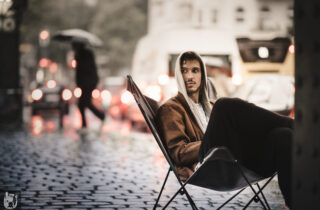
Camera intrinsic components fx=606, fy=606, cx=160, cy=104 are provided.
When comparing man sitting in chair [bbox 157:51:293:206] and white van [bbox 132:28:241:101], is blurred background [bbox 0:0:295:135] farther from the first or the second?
man sitting in chair [bbox 157:51:293:206]

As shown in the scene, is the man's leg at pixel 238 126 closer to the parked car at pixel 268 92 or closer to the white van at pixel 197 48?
the parked car at pixel 268 92

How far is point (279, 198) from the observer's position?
6.04 meters

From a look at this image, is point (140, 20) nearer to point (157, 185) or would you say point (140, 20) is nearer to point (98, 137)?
point (98, 137)

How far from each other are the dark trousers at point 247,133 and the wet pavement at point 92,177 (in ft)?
5.59

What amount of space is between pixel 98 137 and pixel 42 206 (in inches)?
320

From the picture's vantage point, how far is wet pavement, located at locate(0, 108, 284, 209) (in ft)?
18.6

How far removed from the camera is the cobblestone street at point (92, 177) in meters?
5.68

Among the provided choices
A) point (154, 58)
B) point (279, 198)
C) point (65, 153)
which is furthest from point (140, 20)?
point (279, 198)

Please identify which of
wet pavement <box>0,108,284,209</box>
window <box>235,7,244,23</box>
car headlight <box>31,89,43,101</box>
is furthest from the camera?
window <box>235,7,244,23</box>

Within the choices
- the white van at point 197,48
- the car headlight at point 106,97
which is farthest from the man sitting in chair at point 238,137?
the car headlight at point 106,97

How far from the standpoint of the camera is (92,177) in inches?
288

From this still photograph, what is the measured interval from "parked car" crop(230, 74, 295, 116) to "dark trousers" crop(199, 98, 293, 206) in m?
7.58

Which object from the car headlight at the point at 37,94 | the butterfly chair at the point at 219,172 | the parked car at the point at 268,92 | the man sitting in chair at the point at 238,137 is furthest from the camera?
the car headlight at the point at 37,94

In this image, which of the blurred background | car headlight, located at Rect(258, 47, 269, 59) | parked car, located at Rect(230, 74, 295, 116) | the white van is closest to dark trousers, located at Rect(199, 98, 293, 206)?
the blurred background
